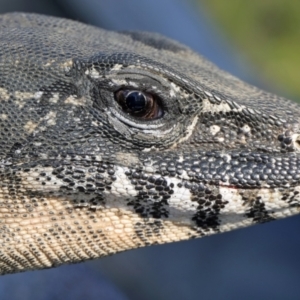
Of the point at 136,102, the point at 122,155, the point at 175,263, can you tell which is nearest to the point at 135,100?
the point at 136,102

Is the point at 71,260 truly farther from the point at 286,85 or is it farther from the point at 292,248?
the point at 286,85

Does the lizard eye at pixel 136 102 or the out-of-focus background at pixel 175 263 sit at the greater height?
the out-of-focus background at pixel 175 263

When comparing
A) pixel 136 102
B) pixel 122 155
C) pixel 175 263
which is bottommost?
pixel 122 155

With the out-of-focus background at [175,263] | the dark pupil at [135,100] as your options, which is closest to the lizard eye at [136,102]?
the dark pupil at [135,100]

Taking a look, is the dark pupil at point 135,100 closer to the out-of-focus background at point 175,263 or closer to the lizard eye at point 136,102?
the lizard eye at point 136,102

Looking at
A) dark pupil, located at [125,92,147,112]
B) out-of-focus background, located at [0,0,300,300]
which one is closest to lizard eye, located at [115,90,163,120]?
dark pupil, located at [125,92,147,112]

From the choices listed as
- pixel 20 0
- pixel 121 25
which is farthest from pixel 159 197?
pixel 20 0

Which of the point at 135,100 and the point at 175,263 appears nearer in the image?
the point at 135,100

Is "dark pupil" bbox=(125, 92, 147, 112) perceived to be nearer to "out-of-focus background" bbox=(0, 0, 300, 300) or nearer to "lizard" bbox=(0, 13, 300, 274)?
"lizard" bbox=(0, 13, 300, 274)

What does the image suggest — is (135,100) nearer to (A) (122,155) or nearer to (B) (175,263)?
(A) (122,155)
